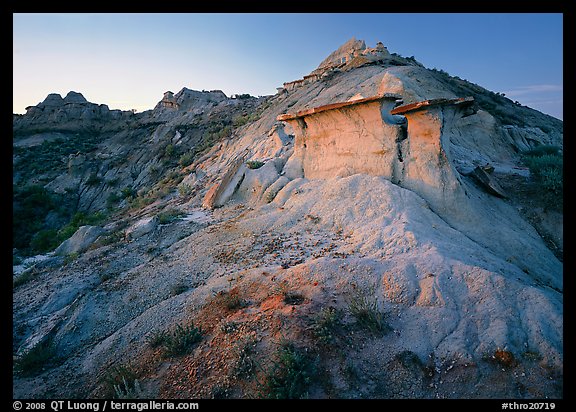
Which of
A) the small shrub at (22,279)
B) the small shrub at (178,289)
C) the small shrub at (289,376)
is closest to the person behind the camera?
the small shrub at (289,376)

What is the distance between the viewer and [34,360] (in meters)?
5.11

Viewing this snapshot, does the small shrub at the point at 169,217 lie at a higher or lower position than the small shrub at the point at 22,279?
higher

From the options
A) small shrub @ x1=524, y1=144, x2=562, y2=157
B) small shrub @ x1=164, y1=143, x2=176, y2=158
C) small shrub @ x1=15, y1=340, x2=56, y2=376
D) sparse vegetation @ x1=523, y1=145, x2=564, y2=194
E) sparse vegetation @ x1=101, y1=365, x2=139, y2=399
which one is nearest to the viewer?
sparse vegetation @ x1=101, y1=365, x2=139, y2=399

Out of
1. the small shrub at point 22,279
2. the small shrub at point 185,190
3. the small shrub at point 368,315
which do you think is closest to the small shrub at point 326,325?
the small shrub at point 368,315

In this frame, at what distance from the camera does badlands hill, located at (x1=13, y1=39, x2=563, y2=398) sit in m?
3.69

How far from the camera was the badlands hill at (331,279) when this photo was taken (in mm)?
3689

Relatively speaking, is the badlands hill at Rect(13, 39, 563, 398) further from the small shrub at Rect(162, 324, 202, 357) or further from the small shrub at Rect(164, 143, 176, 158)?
the small shrub at Rect(164, 143, 176, 158)

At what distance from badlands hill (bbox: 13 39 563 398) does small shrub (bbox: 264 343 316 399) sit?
0.08ft

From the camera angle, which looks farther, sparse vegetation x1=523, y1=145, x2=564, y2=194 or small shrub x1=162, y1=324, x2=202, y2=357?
sparse vegetation x1=523, y1=145, x2=564, y2=194

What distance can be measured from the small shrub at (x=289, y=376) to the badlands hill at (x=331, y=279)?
1.0 inches

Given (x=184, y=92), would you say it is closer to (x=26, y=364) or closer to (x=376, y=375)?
(x=26, y=364)

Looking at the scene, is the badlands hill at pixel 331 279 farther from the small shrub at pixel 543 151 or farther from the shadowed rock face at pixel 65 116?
the shadowed rock face at pixel 65 116

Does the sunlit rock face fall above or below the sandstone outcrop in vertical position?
above

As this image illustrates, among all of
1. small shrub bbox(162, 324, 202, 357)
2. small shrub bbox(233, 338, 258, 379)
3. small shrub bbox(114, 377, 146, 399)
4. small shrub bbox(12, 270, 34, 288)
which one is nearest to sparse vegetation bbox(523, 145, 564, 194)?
small shrub bbox(233, 338, 258, 379)
